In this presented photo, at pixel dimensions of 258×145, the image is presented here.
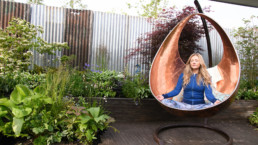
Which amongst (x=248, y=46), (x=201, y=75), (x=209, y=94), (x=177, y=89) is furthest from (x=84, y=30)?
(x=248, y=46)

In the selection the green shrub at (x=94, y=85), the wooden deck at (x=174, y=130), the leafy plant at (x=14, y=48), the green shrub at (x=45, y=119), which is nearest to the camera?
the green shrub at (x=45, y=119)

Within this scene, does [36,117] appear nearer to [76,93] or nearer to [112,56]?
[76,93]

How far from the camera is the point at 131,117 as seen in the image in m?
2.75

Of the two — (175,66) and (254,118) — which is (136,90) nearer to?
(175,66)

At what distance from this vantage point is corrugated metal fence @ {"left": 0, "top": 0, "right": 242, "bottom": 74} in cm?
→ 493

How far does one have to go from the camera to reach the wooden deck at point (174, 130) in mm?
2141

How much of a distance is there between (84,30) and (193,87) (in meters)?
4.02

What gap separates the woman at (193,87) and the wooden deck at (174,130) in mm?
433

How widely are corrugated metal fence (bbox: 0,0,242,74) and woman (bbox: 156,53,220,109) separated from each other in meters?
2.58

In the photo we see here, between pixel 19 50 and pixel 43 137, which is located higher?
pixel 19 50

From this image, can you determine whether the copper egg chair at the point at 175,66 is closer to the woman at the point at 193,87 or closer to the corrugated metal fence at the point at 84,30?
the woman at the point at 193,87

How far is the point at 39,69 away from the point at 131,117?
2.43 metres

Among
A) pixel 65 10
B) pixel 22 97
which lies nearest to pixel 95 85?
pixel 22 97

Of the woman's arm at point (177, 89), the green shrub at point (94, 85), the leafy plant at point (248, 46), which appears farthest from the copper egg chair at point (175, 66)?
the leafy plant at point (248, 46)
